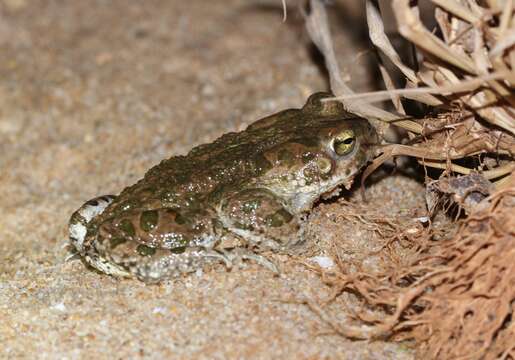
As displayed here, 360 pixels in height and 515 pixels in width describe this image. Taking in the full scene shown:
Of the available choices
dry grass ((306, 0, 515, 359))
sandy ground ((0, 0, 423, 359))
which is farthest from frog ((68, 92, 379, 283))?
dry grass ((306, 0, 515, 359))

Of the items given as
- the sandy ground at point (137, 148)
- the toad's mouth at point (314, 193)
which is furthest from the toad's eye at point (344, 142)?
the sandy ground at point (137, 148)

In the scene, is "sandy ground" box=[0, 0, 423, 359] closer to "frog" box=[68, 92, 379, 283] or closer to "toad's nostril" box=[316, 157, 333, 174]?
"frog" box=[68, 92, 379, 283]

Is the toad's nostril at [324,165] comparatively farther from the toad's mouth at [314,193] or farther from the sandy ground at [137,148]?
the sandy ground at [137,148]

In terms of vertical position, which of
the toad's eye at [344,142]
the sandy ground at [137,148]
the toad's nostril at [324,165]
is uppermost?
the toad's eye at [344,142]

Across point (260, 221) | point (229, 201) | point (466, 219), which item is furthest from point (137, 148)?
point (466, 219)

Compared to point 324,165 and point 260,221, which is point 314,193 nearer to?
point 324,165

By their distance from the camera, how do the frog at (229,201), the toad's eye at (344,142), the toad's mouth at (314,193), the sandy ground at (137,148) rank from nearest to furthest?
the sandy ground at (137,148) < the frog at (229,201) < the toad's eye at (344,142) < the toad's mouth at (314,193)

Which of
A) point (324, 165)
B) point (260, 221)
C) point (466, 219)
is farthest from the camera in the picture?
point (324, 165)

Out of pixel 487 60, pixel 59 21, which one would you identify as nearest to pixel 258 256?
pixel 487 60
